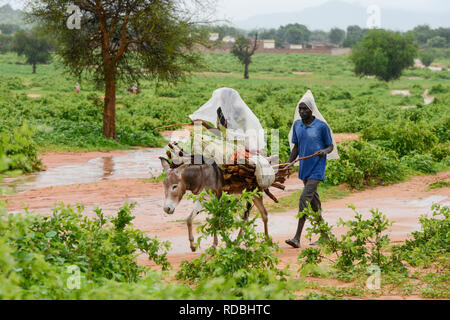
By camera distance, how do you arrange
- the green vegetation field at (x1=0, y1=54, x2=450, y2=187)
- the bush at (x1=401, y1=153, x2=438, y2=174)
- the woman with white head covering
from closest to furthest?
1. the woman with white head covering
2. the green vegetation field at (x1=0, y1=54, x2=450, y2=187)
3. the bush at (x1=401, y1=153, x2=438, y2=174)

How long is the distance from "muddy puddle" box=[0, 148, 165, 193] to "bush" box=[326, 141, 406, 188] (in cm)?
435

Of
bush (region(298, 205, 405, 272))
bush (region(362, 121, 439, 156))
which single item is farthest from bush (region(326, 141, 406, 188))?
bush (region(298, 205, 405, 272))

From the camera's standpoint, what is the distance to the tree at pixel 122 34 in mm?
17328

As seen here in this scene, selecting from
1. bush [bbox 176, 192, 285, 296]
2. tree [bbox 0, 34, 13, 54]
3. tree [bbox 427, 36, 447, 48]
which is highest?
tree [bbox 427, 36, 447, 48]

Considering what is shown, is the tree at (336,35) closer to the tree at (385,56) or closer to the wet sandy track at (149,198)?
the tree at (385,56)

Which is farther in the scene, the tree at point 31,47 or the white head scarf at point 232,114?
the tree at point 31,47

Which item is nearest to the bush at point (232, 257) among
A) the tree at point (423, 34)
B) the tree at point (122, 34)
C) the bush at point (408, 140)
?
the bush at point (408, 140)

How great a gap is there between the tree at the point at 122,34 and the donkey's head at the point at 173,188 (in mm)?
10857

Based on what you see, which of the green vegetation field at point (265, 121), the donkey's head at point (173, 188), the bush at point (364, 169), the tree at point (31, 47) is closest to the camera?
the donkey's head at point (173, 188)

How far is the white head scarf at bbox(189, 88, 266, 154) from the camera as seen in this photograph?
7.08 m

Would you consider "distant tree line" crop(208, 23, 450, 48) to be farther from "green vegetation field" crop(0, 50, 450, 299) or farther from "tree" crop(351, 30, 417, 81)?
"green vegetation field" crop(0, 50, 450, 299)

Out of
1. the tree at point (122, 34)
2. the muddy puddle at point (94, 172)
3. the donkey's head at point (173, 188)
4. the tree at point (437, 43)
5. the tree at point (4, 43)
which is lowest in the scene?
the muddy puddle at point (94, 172)

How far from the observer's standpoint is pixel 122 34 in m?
17.4
